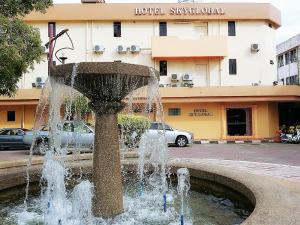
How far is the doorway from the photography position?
90.5 feet

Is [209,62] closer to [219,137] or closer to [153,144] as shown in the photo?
[219,137]

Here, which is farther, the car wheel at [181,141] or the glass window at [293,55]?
the glass window at [293,55]

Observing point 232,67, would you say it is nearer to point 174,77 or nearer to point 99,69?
point 174,77

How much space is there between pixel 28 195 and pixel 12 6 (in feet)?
28.4

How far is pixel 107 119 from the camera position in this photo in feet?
21.4

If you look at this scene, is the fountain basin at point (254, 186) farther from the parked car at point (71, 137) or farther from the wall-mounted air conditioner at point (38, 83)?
the wall-mounted air conditioner at point (38, 83)

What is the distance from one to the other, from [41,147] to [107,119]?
13.0m

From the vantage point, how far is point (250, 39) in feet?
97.7

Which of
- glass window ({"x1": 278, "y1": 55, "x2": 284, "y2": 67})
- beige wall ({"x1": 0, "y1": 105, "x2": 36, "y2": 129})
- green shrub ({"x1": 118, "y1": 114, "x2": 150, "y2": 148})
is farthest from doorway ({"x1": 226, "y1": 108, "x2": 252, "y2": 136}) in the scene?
glass window ({"x1": 278, "y1": 55, "x2": 284, "y2": 67})

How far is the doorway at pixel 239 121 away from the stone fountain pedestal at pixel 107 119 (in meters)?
21.7

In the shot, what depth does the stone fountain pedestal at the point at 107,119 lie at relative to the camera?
617 cm

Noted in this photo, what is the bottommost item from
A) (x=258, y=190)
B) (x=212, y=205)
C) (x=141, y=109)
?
(x=212, y=205)

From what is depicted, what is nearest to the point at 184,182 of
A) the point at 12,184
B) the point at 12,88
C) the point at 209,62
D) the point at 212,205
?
the point at 212,205

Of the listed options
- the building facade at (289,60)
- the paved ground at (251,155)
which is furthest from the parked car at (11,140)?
the building facade at (289,60)
